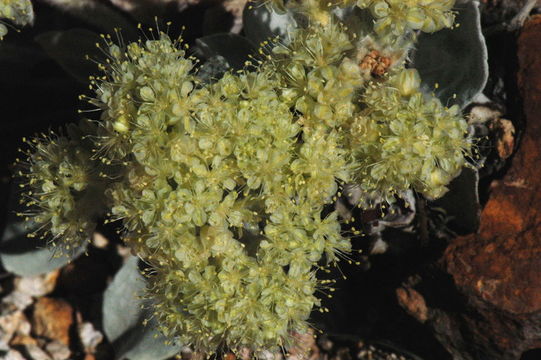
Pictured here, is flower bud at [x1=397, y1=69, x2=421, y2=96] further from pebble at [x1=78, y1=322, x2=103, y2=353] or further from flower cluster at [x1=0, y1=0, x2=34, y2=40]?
pebble at [x1=78, y1=322, x2=103, y2=353]

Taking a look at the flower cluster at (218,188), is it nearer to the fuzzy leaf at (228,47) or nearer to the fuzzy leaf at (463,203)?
the fuzzy leaf at (228,47)

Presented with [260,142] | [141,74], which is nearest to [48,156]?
[141,74]

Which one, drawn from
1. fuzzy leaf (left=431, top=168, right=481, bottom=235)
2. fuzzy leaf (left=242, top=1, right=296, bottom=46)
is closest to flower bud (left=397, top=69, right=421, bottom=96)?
fuzzy leaf (left=431, top=168, right=481, bottom=235)

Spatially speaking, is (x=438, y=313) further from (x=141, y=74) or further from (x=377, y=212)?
(x=141, y=74)

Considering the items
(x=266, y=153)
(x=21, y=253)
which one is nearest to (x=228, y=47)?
(x=266, y=153)

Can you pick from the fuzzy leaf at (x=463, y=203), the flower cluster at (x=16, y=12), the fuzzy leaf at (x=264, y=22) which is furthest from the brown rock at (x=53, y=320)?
the fuzzy leaf at (x=463, y=203)

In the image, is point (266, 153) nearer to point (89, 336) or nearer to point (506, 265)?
point (506, 265)
